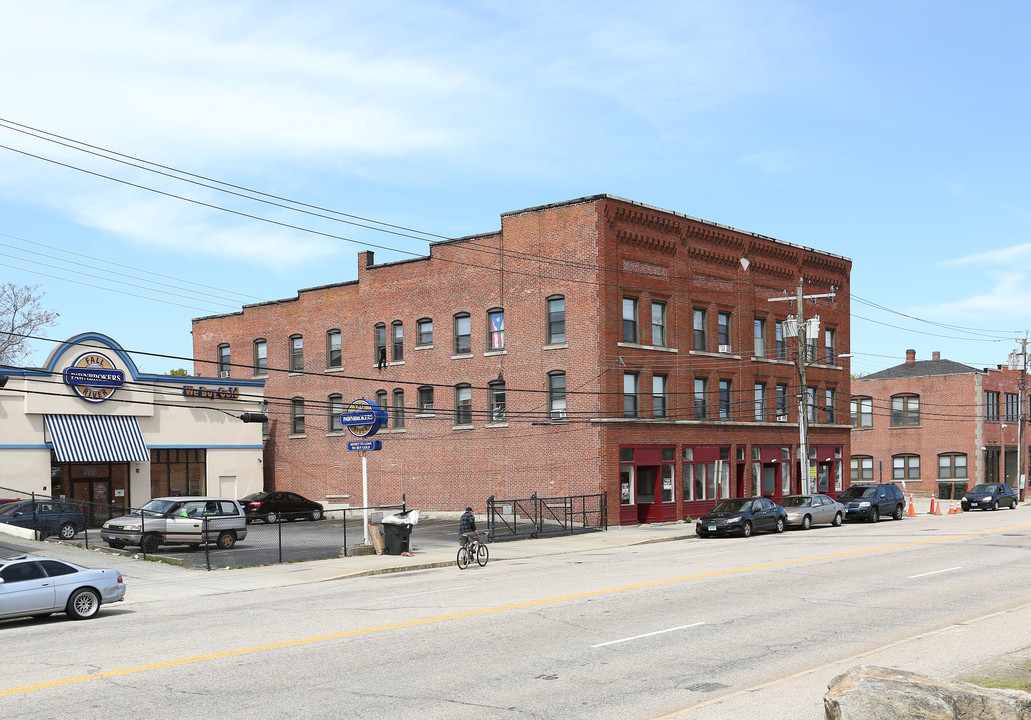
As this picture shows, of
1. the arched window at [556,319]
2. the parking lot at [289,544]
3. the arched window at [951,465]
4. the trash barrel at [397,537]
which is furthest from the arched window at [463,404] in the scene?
the arched window at [951,465]

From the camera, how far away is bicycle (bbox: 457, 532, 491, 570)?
91.6 feet

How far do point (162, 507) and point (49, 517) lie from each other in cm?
474

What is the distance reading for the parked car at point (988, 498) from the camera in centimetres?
5803

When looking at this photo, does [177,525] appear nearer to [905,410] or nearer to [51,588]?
[51,588]

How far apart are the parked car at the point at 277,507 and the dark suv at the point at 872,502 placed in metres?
24.6

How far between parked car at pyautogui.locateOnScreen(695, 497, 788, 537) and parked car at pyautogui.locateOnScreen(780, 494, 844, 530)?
167 centimetres

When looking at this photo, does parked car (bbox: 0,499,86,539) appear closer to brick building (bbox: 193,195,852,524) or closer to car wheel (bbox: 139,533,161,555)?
car wheel (bbox: 139,533,161,555)

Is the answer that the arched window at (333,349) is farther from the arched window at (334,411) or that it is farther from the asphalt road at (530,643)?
the asphalt road at (530,643)

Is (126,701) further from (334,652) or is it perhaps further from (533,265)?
(533,265)

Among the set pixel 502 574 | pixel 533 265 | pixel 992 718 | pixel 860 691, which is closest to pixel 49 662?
pixel 860 691

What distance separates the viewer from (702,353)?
47844mm

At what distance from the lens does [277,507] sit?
48312mm

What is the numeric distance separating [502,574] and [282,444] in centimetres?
3374

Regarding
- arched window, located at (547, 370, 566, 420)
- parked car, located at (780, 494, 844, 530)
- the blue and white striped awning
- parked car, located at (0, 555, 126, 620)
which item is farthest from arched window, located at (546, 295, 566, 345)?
parked car, located at (0, 555, 126, 620)
